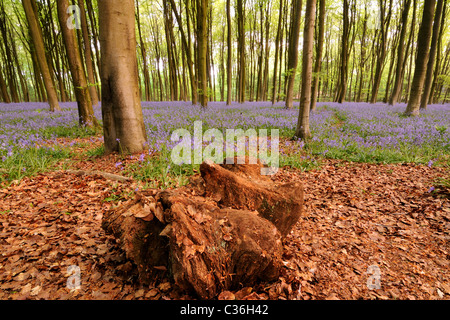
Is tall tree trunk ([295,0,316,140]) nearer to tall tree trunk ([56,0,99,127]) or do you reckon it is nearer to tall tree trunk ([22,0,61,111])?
tall tree trunk ([56,0,99,127])

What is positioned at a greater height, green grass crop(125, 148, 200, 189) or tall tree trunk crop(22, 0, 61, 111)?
tall tree trunk crop(22, 0, 61, 111)

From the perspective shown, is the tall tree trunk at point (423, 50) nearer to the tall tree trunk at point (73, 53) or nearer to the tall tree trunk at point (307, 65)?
the tall tree trunk at point (307, 65)

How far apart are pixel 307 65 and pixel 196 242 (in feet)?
23.9

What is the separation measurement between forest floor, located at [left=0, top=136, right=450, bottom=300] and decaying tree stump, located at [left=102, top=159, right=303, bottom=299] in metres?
0.16

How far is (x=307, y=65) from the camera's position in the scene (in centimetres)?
712

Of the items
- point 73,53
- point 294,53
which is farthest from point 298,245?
point 294,53

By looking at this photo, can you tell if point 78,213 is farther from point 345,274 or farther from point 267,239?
point 345,274

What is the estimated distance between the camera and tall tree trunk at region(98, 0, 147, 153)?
15.5ft

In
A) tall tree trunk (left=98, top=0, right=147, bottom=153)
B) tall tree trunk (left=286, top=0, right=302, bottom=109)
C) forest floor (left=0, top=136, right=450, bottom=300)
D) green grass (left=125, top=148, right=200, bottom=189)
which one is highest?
tall tree trunk (left=286, top=0, right=302, bottom=109)

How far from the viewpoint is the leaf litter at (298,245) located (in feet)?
6.68

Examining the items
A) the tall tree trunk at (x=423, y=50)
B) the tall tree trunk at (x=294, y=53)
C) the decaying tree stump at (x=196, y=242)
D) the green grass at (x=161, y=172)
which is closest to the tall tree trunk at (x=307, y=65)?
the tall tree trunk at (x=294, y=53)

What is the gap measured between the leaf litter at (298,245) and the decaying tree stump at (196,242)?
0.57 feet

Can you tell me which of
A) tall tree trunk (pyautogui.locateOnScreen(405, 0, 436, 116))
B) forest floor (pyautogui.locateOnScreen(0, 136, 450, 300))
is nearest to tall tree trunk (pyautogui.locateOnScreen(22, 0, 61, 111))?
forest floor (pyautogui.locateOnScreen(0, 136, 450, 300))
